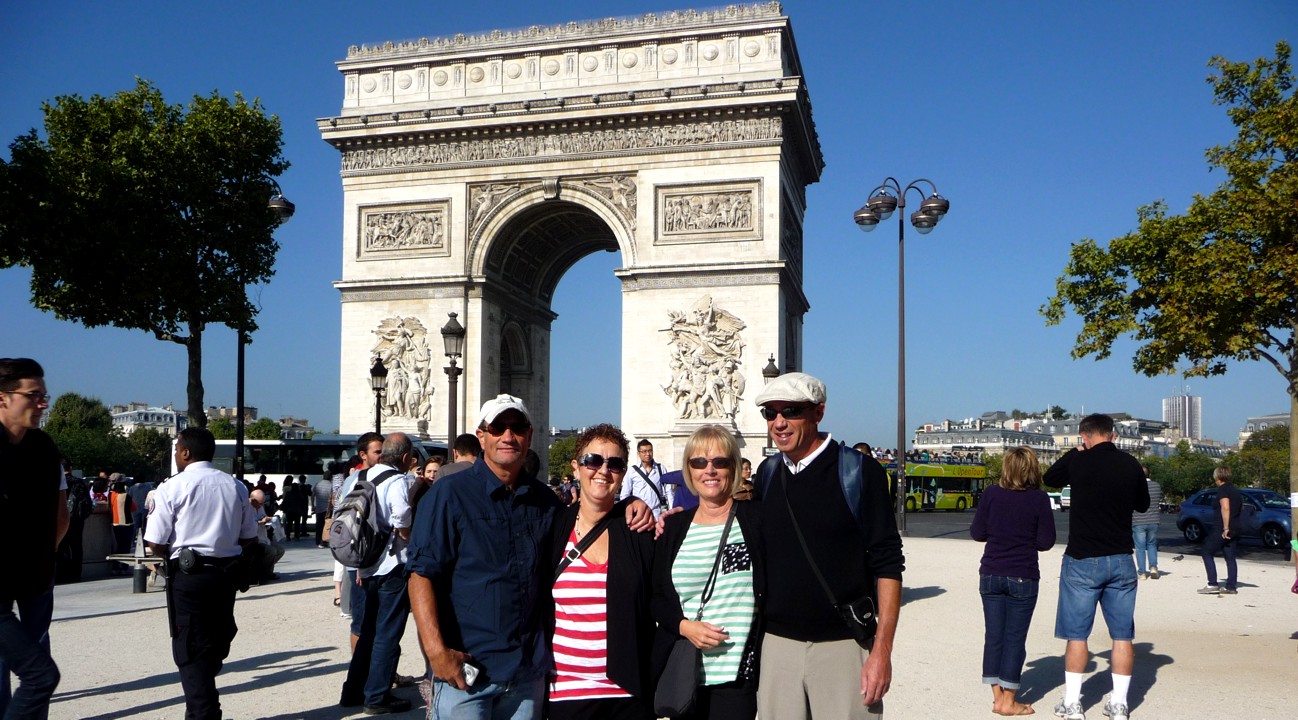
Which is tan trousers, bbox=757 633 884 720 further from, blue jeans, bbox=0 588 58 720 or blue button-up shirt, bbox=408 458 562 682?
blue jeans, bbox=0 588 58 720

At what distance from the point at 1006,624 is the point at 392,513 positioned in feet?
12.5

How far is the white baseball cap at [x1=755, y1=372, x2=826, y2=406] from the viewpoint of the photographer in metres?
3.61

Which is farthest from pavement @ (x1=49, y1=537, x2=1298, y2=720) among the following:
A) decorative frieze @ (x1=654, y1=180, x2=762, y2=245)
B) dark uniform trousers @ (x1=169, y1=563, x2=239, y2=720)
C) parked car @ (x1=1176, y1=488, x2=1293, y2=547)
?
decorative frieze @ (x1=654, y1=180, x2=762, y2=245)

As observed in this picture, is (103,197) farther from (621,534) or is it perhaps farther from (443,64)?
(621,534)

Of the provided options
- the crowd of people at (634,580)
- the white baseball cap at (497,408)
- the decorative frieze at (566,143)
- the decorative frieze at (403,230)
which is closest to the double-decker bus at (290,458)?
the decorative frieze at (403,230)

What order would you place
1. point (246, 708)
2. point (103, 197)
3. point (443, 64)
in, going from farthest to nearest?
point (443, 64)
point (103, 197)
point (246, 708)

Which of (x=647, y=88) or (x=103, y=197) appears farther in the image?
(x=647, y=88)

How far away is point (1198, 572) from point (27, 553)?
16.0 metres

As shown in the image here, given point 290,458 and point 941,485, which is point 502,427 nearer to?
point 290,458

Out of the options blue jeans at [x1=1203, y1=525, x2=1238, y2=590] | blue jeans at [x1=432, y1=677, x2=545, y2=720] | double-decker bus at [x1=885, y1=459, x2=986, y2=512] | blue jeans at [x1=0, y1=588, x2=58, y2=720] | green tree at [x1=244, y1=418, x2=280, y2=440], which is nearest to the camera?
blue jeans at [x1=432, y1=677, x2=545, y2=720]

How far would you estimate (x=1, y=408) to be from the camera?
163 inches

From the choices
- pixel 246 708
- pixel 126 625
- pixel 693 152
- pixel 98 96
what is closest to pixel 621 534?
pixel 246 708

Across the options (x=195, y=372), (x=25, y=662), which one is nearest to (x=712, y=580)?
(x=25, y=662)

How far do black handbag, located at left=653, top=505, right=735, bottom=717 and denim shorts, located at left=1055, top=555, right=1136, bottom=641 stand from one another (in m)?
3.41
